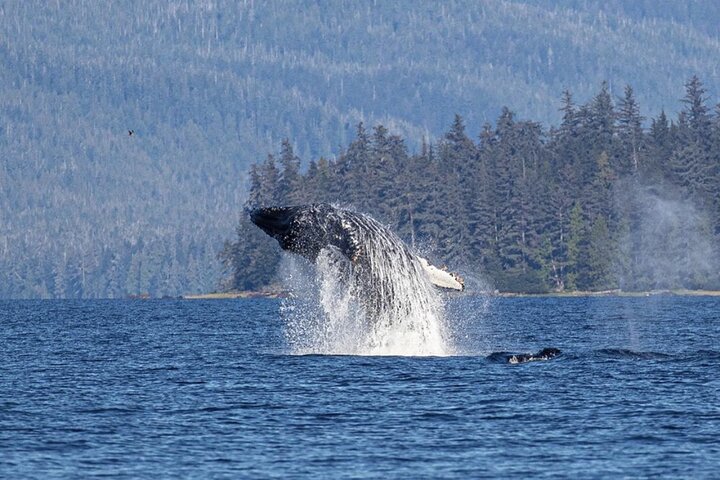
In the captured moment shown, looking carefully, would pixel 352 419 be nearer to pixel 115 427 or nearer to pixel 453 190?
pixel 115 427

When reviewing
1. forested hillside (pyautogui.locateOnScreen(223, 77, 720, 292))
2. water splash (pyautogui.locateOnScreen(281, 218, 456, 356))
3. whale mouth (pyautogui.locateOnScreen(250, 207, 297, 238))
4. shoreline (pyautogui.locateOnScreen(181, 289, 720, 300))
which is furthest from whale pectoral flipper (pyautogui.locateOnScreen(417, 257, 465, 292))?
forested hillside (pyautogui.locateOnScreen(223, 77, 720, 292))

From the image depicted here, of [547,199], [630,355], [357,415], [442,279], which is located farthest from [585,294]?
[357,415]

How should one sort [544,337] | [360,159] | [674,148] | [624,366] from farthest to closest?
[360,159] → [674,148] → [544,337] → [624,366]

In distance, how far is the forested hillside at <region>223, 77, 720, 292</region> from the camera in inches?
6088

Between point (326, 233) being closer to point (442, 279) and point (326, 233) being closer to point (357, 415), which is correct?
point (442, 279)

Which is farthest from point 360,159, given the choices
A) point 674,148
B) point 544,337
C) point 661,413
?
point 661,413

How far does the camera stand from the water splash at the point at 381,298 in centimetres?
3834

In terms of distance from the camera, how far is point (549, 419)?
3206 centimetres

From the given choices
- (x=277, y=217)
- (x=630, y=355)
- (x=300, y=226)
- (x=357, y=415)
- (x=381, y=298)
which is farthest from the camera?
(x=630, y=355)

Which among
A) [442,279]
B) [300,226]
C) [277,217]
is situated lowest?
[442,279]

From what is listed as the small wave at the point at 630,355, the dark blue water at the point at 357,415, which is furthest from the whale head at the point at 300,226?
the small wave at the point at 630,355

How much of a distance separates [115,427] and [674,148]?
142020mm

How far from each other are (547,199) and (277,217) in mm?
130090

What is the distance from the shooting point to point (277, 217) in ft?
122
